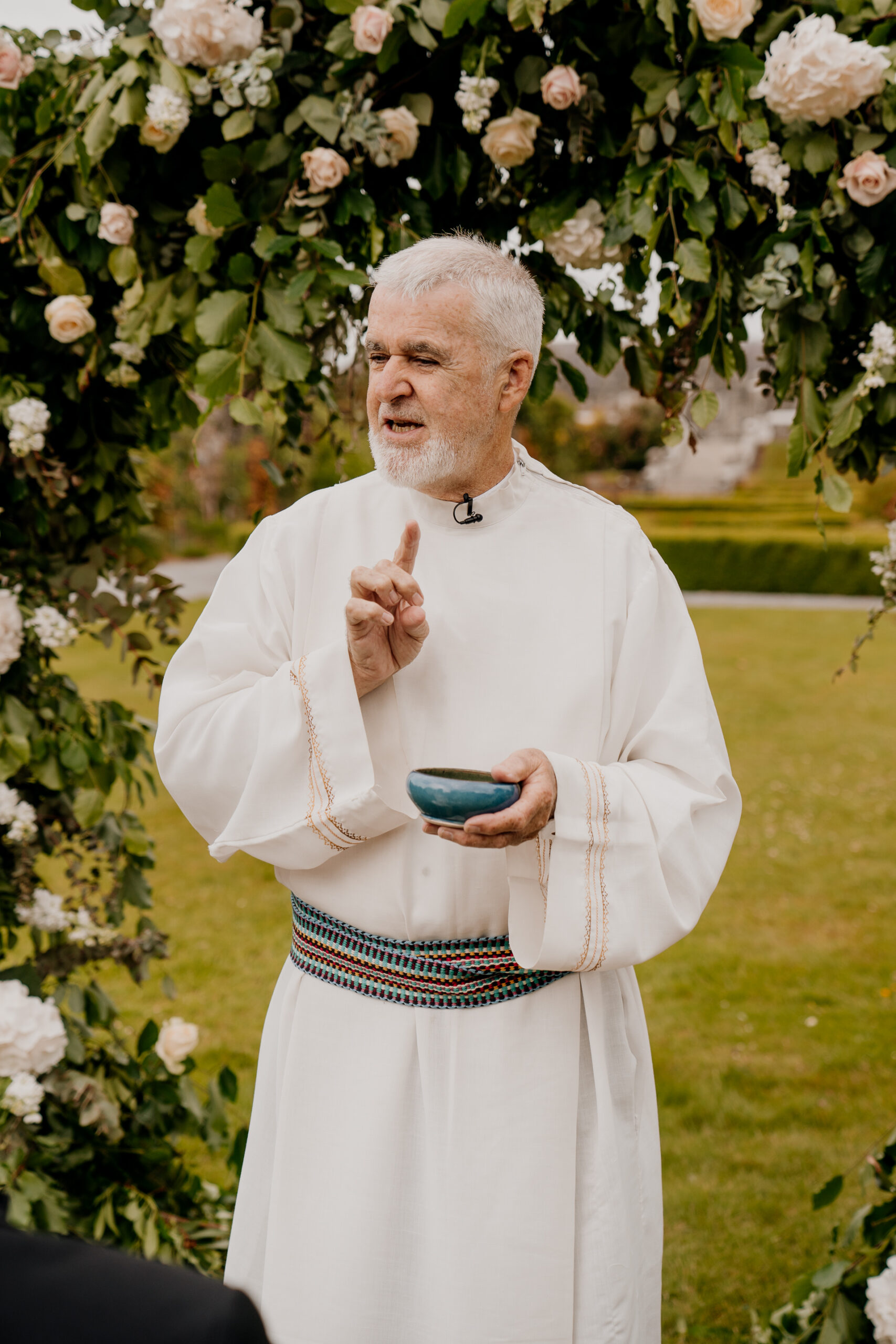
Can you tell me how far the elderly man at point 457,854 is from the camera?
1786mm

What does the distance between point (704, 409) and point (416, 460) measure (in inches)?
29.0

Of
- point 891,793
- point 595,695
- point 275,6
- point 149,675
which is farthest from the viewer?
point 891,793

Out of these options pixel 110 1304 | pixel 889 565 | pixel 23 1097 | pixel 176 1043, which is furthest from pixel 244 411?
pixel 110 1304

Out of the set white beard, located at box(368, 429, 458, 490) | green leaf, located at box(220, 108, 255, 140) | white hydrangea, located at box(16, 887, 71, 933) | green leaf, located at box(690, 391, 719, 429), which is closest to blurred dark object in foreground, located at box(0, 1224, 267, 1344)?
white beard, located at box(368, 429, 458, 490)

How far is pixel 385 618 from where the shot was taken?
170 centimetres

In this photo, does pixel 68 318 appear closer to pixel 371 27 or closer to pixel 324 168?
pixel 324 168

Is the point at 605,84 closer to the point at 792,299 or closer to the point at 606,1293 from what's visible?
the point at 792,299

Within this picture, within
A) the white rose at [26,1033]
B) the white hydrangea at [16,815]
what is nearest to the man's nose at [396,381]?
the white hydrangea at [16,815]

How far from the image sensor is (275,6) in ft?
7.61

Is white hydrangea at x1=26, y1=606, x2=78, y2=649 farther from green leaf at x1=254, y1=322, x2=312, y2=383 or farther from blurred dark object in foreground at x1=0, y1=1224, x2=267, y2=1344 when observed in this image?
blurred dark object in foreground at x1=0, y1=1224, x2=267, y2=1344

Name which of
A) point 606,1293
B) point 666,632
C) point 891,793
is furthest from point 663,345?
point 891,793

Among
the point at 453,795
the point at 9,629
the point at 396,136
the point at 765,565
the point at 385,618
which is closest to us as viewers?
the point at 453,795

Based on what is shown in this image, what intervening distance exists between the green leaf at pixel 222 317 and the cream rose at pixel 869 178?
117cm

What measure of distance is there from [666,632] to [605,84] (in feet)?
3.63
